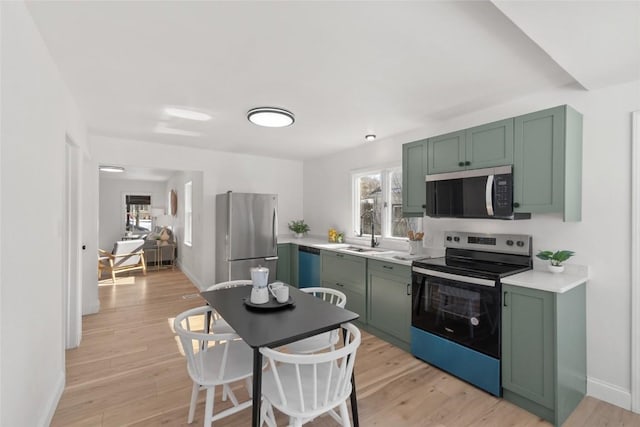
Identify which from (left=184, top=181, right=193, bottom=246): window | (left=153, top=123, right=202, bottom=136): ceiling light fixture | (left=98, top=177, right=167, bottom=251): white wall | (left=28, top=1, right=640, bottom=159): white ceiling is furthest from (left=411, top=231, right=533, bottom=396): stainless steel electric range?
(left=98, top=177, right=167, bottom=251): white wall

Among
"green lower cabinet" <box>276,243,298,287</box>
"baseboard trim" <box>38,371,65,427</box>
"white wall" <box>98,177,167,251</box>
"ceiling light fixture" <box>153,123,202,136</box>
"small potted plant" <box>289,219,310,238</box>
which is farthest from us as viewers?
"white wall" <box>98,177,167,251</box>

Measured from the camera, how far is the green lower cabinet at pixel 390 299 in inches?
118

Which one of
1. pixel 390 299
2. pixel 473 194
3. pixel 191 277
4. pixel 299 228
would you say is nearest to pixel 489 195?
pixel 473 194

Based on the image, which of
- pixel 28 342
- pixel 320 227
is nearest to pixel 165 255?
pixel 320 227

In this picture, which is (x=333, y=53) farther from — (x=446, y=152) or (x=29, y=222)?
(x=29, y=222)

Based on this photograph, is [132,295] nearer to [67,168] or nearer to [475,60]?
[67,168]

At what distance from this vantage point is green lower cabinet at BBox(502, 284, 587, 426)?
6.61 feet

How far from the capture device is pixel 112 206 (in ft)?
26.4

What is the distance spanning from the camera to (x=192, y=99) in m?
2.75

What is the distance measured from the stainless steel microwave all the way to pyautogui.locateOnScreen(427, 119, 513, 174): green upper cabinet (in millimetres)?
71

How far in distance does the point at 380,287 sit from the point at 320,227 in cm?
227

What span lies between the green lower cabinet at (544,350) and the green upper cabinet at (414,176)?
1211 mm

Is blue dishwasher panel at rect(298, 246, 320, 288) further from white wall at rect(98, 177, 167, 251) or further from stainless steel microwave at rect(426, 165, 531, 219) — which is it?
white wall at rect(98, 177, 167, 251)

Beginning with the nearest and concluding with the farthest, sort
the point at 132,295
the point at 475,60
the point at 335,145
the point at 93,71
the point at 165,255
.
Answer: the point at 475,60
the point at 93,71
the point at 335,145
the point at 132,295
the point at 165,255
